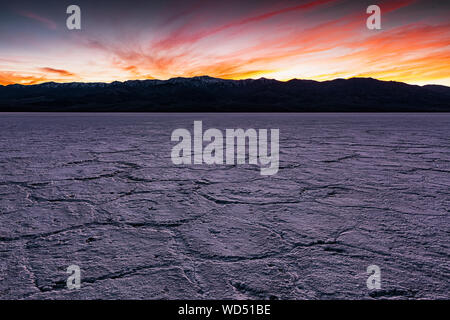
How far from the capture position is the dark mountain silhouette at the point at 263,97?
1526 inches

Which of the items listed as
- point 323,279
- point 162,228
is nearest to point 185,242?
point 162,228

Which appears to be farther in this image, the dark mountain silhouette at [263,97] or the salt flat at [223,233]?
the dark mountain silhouette at [263,97]

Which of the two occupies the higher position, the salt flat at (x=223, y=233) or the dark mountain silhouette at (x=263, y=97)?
the dark mountain silhouette at (x=263, y=97)

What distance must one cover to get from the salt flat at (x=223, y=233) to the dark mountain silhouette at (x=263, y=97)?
34.6 meters

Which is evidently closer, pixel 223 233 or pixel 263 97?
pixel 223 233

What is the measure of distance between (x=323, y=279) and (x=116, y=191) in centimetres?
122

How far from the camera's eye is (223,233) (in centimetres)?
114

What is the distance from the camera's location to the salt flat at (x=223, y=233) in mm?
814

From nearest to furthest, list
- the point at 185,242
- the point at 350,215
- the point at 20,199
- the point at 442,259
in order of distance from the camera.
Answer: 1. the point at 442,259
2. the point at 185,242
3. the point at 350,215
4. the point at 20,199

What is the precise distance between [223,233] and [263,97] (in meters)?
45.8

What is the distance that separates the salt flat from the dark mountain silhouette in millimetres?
34644

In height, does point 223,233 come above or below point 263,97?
below

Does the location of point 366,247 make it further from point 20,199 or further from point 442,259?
point 20,199

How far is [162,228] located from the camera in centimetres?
119
